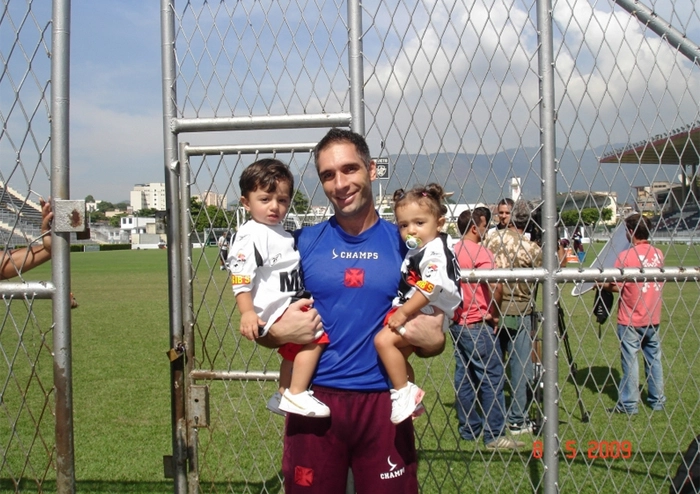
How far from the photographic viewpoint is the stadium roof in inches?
123

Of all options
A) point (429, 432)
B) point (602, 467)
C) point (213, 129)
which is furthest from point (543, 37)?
point (429, 432)

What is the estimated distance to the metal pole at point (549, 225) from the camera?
10.0ft

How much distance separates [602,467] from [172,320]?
A: 356cm

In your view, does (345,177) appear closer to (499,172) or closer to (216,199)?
(499,172)

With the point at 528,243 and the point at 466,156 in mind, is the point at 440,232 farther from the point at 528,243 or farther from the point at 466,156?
the point at 528,243

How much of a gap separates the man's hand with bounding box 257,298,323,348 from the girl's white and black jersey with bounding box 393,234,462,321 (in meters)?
0.35

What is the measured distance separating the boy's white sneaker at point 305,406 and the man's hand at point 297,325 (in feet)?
0.70

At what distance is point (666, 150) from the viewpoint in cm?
328

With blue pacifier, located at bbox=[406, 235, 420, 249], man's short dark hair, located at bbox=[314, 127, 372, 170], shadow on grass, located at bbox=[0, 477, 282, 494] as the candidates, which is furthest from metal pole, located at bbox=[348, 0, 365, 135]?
shadow on grass, located at bbox=[0, 477, 282, 494]

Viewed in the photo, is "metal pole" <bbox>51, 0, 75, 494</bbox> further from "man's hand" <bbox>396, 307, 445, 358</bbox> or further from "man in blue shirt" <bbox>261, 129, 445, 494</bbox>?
"man's hand" <bbox>396, 307, 445, 358</bbox>

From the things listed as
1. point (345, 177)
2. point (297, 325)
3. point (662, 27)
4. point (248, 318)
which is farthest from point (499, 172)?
point (248, 318)

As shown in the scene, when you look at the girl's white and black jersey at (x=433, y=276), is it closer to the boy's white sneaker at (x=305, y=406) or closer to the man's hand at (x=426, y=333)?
the man's hand at (x=426, y=333)

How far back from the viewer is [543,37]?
305 centimetres

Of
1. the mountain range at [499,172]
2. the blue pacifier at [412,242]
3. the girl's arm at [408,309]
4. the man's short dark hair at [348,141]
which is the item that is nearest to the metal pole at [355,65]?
the mountain range at [499,172]
